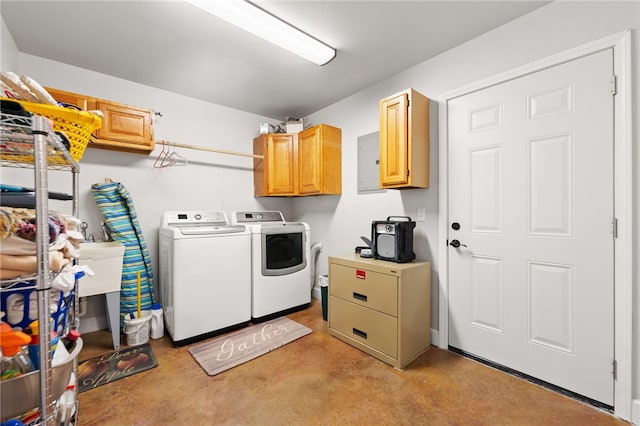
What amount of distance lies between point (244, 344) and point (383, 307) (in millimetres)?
1255

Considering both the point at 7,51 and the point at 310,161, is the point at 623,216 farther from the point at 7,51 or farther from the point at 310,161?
the point at 7,51

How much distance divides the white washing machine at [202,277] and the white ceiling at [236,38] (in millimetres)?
1443

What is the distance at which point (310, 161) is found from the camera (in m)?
3.23

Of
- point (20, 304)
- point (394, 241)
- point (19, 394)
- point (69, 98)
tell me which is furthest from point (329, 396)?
point (69, 98)

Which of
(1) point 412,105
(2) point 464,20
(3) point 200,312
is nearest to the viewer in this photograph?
(2) point 464,20

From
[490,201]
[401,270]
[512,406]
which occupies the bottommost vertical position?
[512,406]

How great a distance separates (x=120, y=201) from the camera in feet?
8.40

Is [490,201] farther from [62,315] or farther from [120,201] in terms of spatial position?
[120,201]

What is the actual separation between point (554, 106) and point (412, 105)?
92 centimetres

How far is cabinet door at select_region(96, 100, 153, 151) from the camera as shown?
2389 millimetres

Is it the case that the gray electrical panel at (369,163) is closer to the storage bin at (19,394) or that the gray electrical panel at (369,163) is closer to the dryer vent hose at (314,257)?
the dryer vent hose at (314,257)

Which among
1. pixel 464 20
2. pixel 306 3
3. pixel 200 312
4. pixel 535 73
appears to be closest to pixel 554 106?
pixel 535 73

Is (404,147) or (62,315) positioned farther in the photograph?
(404,147)

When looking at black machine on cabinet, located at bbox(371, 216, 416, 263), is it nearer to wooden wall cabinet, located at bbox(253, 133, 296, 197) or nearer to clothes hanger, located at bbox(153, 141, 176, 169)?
wooden wall cabinet, located at bbox(253, 133, 296, 197)
